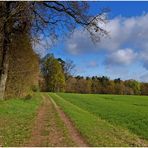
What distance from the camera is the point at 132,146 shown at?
14781 mm

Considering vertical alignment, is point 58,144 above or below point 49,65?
below

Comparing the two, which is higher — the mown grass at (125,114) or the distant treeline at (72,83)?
the distant treeline at (72,83)

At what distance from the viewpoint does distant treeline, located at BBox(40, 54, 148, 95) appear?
14288 centimetres

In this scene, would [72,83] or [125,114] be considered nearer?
[125,114]

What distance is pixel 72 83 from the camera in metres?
162

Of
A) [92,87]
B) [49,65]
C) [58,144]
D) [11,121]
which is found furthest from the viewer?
[92,87]

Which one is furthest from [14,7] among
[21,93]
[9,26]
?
[21,93]

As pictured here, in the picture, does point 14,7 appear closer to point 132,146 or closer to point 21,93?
point 132,146

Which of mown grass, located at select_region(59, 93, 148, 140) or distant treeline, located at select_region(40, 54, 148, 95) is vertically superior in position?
distant treeline, located at select_region(40, 54, 148, 95)

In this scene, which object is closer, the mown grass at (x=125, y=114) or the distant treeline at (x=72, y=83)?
the mown grass at (x=125, y=114)

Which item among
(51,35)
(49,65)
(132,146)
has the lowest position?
(132,146)

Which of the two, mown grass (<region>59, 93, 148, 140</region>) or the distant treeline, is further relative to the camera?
the distant treeline

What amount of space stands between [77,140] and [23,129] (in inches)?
158

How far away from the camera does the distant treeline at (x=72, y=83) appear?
14288 centimetres
